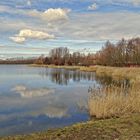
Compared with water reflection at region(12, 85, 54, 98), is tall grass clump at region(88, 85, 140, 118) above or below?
above

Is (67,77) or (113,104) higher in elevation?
(113,104)

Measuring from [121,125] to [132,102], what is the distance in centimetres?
314

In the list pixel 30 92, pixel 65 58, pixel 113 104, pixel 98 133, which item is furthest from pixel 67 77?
pixel 65 58

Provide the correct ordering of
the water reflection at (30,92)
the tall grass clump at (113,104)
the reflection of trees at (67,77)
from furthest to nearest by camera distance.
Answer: the reflection of trees at (67,77) < the water reflection at (30,92) < the tall grass clump at (113,104)

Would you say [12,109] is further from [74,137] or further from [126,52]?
[126,52]

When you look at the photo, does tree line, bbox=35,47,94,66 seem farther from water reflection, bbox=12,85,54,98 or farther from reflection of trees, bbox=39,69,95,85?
water reflection, bbox=12,85,54,98

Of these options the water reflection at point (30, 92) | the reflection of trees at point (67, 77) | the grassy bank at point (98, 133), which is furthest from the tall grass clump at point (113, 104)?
the reflection of trees at point (67, 77)

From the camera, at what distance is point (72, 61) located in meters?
79.8

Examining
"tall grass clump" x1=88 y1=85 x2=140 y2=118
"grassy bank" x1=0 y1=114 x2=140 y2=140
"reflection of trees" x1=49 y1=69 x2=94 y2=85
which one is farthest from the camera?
"reflection of trees" x1=49 y1=69 x2=94 y2=85

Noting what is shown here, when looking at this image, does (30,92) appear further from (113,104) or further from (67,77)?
(67,77)

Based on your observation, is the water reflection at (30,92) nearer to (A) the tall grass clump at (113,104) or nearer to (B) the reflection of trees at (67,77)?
(A) the tall grass clump at (113,104)

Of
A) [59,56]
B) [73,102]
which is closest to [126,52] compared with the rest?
[59,56]

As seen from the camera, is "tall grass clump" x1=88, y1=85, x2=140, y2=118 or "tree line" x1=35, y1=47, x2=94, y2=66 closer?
"tall grass clump" x1=88, y1=85, x2=140, y2=118

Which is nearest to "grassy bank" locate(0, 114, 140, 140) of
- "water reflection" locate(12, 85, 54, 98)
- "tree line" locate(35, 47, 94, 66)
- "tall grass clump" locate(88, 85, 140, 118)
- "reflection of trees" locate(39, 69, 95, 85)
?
"tall grass clump" locate(88, 85, 140, 118)
